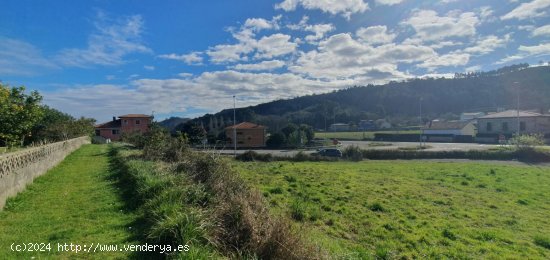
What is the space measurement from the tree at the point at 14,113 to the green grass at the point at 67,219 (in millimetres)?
3289

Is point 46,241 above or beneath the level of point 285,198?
above

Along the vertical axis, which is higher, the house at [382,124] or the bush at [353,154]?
the house at [382,124]

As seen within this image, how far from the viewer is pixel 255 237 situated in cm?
453

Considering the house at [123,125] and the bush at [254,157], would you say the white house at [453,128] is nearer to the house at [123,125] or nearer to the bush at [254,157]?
the bush at [254,157]

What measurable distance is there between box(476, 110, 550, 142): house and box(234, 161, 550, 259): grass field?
4421 centimetres

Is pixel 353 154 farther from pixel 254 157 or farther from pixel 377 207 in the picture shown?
pixel 377 207

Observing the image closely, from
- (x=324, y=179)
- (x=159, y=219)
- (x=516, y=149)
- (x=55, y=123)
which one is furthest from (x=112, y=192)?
(x=516, y=149)

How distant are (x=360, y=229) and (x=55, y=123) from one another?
36.8 metres

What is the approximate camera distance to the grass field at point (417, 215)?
286 inches

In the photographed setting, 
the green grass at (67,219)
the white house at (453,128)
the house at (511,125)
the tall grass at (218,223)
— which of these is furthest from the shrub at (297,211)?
the white house at (453,128)

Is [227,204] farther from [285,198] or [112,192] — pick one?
[285,198]

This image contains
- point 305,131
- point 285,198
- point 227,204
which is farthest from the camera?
point 305,131

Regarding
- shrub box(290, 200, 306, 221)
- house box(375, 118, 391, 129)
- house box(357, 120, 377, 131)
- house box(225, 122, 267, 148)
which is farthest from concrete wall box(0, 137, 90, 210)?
house box(375, 118, 391, 129)

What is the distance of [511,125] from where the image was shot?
5434 cm
